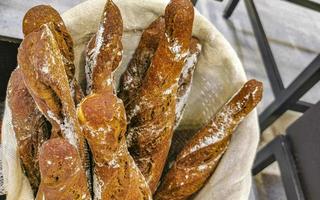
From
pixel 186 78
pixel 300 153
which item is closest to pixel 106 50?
pixel 186 78

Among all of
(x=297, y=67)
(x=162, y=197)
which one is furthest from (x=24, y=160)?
(x=297, y=67)

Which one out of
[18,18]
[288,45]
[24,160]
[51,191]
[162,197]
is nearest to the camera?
[51,191]

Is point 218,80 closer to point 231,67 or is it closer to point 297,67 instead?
point 231,67

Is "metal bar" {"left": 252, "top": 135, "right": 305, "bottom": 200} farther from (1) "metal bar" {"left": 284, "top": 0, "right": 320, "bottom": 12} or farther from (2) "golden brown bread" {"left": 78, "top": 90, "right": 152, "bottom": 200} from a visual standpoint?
(1) "metal bar" {"left": 284, "top": 0, "right": 320, "bottom": 12}

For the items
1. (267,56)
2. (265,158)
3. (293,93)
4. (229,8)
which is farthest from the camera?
(229,8)

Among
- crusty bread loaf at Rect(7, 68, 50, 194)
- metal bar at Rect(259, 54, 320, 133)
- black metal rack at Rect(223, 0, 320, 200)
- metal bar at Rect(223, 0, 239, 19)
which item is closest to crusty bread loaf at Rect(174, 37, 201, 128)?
crusty bread loaf at Rect(7, 68, 50, 194)

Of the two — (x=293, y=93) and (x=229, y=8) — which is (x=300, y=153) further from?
(x=229, y=8)
